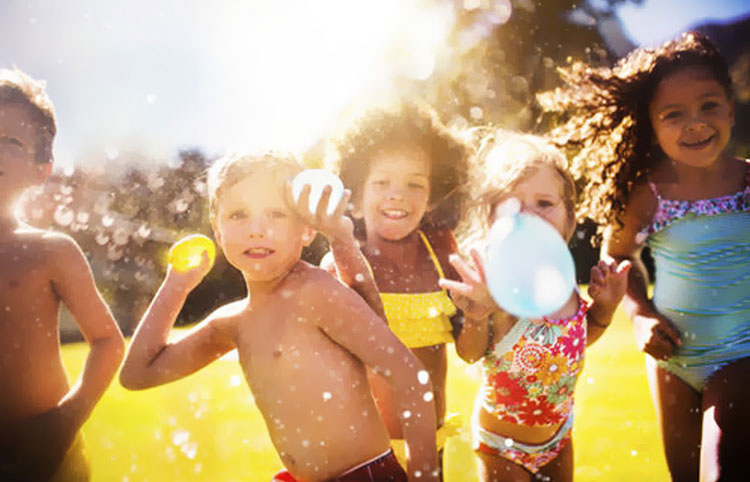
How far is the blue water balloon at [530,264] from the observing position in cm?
282

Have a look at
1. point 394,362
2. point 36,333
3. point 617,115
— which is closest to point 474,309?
point 394,362

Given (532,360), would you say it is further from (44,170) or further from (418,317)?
(44,170)

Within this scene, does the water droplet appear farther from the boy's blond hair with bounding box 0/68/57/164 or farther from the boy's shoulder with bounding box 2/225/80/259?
the boy's shoulder with bounding box 2/225/80/259

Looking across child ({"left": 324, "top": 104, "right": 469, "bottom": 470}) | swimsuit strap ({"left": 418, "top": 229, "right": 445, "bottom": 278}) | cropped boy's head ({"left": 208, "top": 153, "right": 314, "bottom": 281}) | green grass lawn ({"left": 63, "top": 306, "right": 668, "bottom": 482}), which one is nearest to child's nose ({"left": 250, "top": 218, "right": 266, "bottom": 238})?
cropped boy's head ({"left": 208, "top": 153, "right": 314, "bottom": 281})

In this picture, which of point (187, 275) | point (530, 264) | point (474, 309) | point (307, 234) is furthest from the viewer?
point (530, 264)

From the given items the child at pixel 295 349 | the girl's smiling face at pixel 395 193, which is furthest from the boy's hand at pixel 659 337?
the child at pixel 295 349

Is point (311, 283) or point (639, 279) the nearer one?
point (311, 283)

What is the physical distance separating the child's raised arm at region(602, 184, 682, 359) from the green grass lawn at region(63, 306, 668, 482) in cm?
79

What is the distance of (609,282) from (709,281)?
0.52 m

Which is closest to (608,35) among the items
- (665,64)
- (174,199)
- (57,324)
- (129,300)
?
(174,199)

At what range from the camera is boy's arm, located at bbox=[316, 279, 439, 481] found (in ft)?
6.64

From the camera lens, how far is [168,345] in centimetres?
229

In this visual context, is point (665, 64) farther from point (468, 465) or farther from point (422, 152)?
point (468, 465)

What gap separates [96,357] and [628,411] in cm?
327
